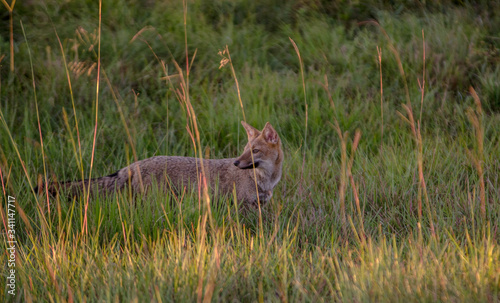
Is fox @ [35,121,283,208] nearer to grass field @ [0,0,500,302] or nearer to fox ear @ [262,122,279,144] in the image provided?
fox ear @ [262,122,279,144]

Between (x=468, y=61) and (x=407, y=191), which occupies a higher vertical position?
(x=468, y=61)

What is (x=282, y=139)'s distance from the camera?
19.1 ft

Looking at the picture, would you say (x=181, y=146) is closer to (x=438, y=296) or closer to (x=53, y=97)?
(x=53, y=97)

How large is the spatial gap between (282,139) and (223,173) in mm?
1211

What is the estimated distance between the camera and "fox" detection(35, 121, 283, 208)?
449 centimetres

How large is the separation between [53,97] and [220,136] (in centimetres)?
224

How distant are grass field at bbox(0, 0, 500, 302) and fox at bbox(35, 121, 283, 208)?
7.1 inches

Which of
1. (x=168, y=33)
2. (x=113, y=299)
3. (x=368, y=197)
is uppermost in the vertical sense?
(x=168, y=33)

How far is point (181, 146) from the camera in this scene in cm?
582

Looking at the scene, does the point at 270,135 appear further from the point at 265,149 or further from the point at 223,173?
the point at 223,173

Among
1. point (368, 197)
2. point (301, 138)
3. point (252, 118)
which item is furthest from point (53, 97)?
point (368, 197)

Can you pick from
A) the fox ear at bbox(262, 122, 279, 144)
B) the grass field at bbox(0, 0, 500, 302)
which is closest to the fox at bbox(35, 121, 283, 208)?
the fox ear at bbox(262, 122, 279, 144)

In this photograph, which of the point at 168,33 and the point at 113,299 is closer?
the point at 113,299

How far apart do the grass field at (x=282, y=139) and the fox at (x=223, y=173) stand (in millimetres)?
180
